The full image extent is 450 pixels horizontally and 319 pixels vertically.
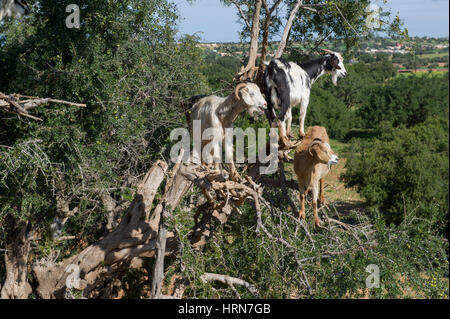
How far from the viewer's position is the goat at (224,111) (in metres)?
5.00

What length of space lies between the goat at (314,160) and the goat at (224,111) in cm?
91

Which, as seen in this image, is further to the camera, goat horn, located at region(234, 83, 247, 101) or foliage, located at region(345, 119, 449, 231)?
foliage, located at region(345, 119, 449, 231)

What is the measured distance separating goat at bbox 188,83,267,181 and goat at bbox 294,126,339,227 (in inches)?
35.9

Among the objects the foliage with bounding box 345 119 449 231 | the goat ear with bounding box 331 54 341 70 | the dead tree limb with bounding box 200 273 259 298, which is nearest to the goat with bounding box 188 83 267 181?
the dead tree limb with bounding box 200 273 259 298

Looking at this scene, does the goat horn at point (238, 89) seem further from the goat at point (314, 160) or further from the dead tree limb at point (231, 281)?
the dead tree limb at point (231, 281)

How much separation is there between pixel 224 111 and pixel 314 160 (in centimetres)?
132

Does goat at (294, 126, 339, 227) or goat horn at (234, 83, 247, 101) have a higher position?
goat horn at (234, 83, 247, 101)

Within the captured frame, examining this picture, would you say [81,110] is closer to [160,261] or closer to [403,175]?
[160,261]

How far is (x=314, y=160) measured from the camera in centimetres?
555

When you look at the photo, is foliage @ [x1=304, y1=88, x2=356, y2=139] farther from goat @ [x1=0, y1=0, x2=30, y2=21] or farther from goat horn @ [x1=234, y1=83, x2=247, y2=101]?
goat horn @ [x1=234, y1=83, x2=247, y2=101]

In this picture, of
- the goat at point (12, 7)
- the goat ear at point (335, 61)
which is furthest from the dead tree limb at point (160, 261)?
the goat at point (12, 7)

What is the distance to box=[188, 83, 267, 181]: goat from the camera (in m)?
5.00

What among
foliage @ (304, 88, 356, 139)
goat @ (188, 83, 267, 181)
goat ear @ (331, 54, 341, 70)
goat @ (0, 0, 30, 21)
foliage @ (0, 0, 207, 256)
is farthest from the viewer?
foliage @ (304, 88, 356, 139)
